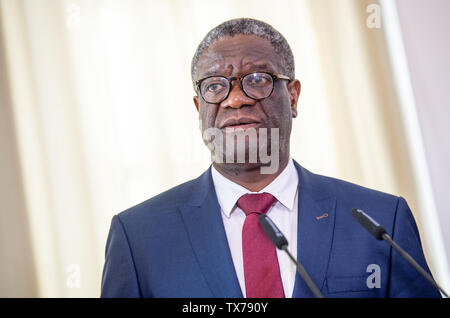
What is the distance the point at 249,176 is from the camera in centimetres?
128

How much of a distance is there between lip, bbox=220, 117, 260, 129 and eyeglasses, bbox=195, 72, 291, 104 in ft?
0.19

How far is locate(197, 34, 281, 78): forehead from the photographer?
122 centimetres

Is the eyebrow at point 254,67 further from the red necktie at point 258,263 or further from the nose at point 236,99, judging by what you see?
the red necktie at point 258,263

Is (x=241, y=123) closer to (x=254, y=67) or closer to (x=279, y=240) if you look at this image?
(x=254, y=67)

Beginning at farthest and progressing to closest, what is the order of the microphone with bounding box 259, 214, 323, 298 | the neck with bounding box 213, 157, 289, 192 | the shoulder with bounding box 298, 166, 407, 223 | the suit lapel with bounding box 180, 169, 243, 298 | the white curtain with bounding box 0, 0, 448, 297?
the white curtain with bounding box 0, 0, 448, 297
the neck with bounding box 213, 157, 289, 192
the shoulder with bounding box 298, 166, 407, 223
the suit lapel with bounding box 180, 169, 243, 298
the microphone with bounding box 259, 214, 323, 298

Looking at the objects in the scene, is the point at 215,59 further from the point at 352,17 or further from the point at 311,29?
the point at 352,17

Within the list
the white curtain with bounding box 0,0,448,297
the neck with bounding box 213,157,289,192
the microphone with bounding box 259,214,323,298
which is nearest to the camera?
the microphone with bounding box 259,214,323,298

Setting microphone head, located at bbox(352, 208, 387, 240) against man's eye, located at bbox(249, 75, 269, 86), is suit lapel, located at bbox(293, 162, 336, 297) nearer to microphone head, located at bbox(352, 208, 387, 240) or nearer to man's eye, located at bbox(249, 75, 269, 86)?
microphone head, located at bbox(352, 208, 387, 240)

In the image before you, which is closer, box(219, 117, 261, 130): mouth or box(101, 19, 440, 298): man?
box(101, 19, 440, 298): man

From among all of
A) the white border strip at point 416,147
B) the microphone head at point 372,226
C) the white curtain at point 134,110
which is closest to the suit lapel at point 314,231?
the microphone head at point 372,226

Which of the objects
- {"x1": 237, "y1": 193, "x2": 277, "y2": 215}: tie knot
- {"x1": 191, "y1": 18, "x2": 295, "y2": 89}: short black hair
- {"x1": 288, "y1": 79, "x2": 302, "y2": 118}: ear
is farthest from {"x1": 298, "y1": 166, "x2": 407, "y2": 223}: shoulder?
{"x1": 191, "y1": 18, "x2": 295, "y2": 89}: short black hair

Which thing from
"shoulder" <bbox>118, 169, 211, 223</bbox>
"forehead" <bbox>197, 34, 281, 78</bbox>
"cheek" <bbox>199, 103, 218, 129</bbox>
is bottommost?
"shoulder" <bbox>118, 169, 211, 223</bbox>

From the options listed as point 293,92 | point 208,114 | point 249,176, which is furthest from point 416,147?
point 208,114
